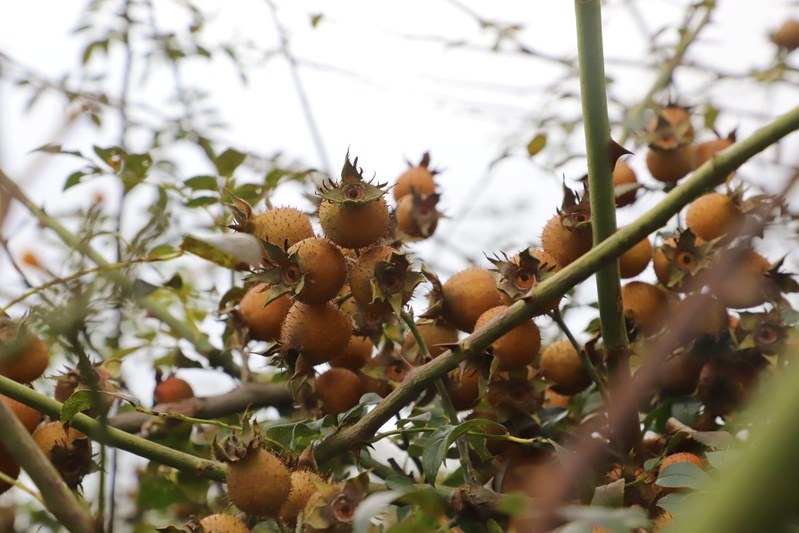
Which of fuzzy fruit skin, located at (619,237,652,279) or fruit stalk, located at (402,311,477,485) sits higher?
fuzzy fruit skin, located at (619,237,652,279)

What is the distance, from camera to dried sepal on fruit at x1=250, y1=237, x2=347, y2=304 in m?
1.08

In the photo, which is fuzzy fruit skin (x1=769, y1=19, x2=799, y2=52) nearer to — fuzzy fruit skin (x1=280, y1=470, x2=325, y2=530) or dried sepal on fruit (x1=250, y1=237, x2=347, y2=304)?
dried sepal on fruit (x1=250, y1=237, x2=347, y2=304)

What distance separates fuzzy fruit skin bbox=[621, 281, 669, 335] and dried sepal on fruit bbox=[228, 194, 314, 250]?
528mm

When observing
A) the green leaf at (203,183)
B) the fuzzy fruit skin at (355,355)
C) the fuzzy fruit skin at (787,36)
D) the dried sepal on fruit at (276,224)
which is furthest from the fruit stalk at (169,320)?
the fuzzy fruit skin at (787,36)

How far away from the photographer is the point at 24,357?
121 centimetres

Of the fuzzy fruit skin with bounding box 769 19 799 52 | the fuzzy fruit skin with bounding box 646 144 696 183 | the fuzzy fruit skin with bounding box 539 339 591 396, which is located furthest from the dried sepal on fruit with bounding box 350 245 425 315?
the fuzzy fruit skin with bounding box 769 19 799 52

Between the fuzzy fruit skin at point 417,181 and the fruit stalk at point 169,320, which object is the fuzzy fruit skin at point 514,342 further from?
the fruit stalk at point 169,320

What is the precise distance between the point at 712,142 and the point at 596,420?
672 mm

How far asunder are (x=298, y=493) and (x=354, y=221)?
36 cm

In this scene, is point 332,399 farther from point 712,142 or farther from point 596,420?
point 712,142

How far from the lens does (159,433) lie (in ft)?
4.81

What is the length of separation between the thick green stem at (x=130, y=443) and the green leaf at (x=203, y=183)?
23.5 inches

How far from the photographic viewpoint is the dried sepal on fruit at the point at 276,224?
117cm

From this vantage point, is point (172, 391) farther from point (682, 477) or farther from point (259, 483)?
point (682, 477)
